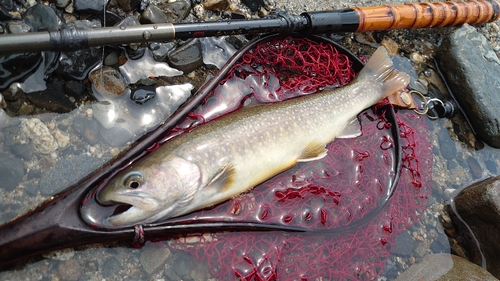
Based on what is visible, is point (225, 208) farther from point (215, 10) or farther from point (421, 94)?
point (421, 94)

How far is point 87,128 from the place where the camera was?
3.63 meters

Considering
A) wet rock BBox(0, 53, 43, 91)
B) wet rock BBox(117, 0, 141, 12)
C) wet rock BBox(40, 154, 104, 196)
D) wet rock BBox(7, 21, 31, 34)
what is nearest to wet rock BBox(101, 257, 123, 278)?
wet rock BBox(40, 154, 104, 196)

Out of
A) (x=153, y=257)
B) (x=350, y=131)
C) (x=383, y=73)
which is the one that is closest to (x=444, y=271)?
(x=350, y=131)

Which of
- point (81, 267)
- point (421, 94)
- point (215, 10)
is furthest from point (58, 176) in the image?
point (421, 94)

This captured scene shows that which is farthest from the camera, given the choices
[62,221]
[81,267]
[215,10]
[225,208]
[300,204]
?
[215,10]

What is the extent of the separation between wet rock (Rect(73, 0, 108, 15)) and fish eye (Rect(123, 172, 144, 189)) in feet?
5.74

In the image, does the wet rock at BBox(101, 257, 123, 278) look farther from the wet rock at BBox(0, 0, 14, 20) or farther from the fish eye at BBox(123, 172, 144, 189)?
the wet rock at BBox(0, 0, 14, 20)

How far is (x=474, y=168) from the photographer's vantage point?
4.66 metres

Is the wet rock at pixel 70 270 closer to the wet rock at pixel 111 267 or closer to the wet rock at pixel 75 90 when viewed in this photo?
the wet rock at pixel 111 267

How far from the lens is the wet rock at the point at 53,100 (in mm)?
3600

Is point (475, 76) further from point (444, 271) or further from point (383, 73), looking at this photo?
point (444, 271)

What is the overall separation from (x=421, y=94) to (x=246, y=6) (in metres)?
2.04

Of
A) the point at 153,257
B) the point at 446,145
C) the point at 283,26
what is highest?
the point at 283,26

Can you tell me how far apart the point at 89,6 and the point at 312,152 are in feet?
7.65
